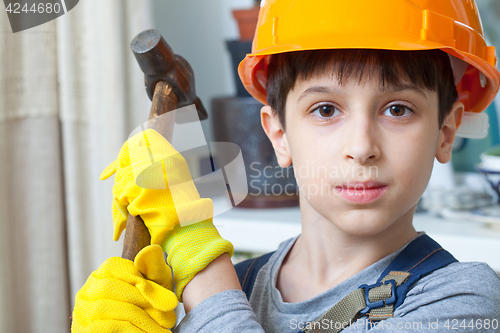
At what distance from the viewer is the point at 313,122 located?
0.58 metres

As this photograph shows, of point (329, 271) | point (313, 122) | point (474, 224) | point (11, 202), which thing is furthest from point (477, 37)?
point (11, 202)

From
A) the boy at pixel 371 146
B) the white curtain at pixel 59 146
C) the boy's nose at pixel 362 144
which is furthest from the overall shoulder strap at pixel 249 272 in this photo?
the white curtain at pixel 59 146

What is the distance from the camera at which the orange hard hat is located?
528mm

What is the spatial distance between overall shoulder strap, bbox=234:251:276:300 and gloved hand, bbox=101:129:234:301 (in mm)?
179

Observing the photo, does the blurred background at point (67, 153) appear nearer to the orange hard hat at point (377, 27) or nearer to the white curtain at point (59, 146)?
the white curtain at point (59, 146)

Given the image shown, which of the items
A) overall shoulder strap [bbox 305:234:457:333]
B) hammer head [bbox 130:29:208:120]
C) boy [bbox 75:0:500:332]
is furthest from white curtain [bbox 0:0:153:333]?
overall shoulder strap [bbox 305:234:457:333]

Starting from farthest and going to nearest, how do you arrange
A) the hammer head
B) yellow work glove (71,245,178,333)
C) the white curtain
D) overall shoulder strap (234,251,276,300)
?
the white curtain
overall shoulder strap (234,251,276,300)
the hammer head
yellow work glove (71,245,178,333)

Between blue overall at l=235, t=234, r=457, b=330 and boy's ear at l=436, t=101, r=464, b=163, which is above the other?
boy's ear at l=436, t=101, r=464, b=163

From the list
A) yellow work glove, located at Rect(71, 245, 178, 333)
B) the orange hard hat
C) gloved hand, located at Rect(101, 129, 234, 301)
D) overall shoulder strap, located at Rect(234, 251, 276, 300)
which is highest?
the orange hard hat

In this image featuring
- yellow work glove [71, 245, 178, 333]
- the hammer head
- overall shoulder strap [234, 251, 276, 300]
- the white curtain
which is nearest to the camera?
yellow work glove [71, 245, 178, 333]

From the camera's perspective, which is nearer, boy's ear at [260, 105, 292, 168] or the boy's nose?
the boy's nose

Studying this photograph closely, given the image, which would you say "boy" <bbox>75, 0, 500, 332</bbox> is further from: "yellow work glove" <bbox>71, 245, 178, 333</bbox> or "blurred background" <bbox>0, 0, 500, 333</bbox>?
"blurred background" <bbox>0, 0, 500, 333</bbox>

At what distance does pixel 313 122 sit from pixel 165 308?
0.95 ft

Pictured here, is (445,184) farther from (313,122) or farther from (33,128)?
(33,128)
